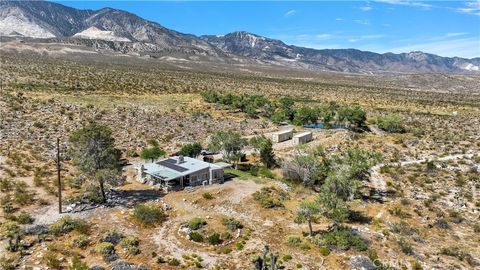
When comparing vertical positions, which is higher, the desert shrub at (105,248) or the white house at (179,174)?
the white house at (179,174)

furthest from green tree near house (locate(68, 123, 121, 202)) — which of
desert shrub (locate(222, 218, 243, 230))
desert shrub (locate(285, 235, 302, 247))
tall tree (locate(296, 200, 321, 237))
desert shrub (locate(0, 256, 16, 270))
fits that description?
tall tree (locate(296, 200, 321, 237))

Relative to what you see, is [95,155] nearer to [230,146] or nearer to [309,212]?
[230,146]

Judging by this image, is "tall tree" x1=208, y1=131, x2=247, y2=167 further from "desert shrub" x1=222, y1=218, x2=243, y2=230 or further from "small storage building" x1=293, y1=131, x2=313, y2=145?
"desert shrub" x1=222, y1=218, x2=243, y2=230

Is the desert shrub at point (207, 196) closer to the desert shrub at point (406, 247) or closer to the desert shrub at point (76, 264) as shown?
the desert shrub at point (76, 264)

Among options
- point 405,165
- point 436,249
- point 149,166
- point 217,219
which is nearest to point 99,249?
point 217,219

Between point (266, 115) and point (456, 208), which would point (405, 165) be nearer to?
point (456, 208)

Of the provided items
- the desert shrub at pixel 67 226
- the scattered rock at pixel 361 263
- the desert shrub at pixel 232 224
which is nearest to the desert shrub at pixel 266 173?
the desert shrub at pixel 232 224

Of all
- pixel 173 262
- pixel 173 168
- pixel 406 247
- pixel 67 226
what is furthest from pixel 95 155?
pixel 406 247
